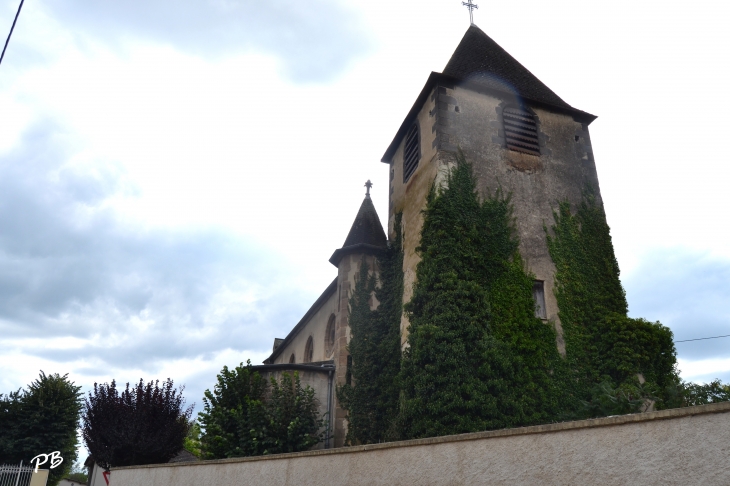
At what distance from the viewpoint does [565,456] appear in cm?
490

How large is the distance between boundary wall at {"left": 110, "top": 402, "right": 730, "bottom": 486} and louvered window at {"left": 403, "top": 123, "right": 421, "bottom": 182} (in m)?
11.0

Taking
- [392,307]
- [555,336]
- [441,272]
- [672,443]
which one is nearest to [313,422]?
[392,307]

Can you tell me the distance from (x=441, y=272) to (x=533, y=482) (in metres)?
8.37

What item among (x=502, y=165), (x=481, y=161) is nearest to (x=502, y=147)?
(x=502, y=165)

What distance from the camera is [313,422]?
15.5 m

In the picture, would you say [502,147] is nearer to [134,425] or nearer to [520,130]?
[520,130]

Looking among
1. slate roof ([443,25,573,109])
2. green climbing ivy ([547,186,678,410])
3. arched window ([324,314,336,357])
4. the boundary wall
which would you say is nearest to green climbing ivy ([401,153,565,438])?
green climbing ivy ([547,186,678,410])

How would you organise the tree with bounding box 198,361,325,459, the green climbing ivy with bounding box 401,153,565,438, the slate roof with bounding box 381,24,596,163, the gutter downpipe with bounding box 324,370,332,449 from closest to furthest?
the green climbing ivy with bounding box 401,153,565,438, the tree with bounding box 198,361,325,459, the gutter downpipe with bounding box 324,370,332,449, the slate roof with bounding box 381,24,596,163

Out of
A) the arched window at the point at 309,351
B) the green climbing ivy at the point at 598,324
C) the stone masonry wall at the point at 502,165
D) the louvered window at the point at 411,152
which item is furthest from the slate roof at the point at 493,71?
the arched window at the point at 309,351

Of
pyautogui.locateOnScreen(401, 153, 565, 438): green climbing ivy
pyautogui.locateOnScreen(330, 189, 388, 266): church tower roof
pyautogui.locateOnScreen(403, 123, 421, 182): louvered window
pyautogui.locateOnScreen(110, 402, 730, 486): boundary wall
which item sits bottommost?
pyautogui.locateOnScreen(110, 402, 730, 486): boundary wall

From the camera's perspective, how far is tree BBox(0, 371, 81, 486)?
25.7 metres

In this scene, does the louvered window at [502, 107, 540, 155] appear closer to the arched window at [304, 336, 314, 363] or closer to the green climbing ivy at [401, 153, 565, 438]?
the green climbing ivy at [401, 153, 565, 438]

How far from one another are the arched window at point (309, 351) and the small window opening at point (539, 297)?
39.6ft

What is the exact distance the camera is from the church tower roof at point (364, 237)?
17.6 m
